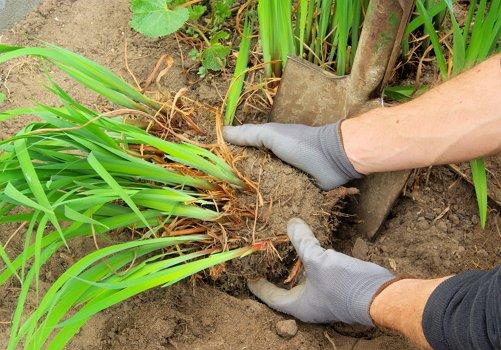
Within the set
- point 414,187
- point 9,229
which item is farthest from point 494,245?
point 9,229

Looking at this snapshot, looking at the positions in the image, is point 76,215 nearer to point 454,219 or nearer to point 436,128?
point 436,128

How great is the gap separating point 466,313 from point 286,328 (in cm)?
47

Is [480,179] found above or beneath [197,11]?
beneath

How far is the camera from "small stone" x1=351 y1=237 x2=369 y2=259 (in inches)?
60.6

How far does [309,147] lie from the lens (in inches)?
58.1

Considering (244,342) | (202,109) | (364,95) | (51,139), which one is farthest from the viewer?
(202,109)

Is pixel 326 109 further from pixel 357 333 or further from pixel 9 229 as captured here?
pixel 9 229

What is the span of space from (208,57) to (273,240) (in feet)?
1.91

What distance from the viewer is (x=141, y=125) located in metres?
1.55

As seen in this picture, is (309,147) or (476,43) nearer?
(476,43)

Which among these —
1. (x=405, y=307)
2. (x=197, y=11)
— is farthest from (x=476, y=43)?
(x=197, y=11)

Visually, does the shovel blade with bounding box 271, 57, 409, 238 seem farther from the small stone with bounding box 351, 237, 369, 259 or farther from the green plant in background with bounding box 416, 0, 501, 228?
the green plant in background with bounding box 416, 0, 501, 228

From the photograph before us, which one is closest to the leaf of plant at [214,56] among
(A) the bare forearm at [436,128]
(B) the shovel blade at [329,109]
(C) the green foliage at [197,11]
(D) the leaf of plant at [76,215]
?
(C) the green foliage at [197,11]

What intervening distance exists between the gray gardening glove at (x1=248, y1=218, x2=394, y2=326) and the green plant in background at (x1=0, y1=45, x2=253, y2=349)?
0.16 m
